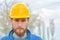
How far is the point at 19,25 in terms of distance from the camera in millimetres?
2020

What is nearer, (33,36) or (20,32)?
(20,32)

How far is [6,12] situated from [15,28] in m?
3.96

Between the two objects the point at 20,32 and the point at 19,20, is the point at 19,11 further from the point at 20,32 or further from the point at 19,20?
the point at 20,32

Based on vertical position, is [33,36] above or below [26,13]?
below

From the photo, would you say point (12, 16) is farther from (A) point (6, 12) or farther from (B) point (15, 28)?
(A) point (6, 12)

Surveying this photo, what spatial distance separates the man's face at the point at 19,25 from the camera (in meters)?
2.01

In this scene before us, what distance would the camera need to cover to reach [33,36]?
2.17 meters

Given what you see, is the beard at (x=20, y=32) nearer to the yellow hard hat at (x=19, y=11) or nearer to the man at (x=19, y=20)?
the man at (x=19, y=20)

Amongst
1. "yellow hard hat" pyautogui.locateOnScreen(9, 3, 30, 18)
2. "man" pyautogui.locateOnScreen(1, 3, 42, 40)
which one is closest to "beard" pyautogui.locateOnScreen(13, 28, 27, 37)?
"man" pyautogui.locateOnScreen(1, 3, 42, 40)

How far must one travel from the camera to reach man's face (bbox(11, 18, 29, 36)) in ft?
Result: 6.58

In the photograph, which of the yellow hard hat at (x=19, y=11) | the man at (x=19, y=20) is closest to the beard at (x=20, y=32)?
the man at (x=19, y=20)

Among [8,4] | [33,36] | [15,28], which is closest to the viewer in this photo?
[15,28]

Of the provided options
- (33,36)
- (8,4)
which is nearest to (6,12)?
(8,4)

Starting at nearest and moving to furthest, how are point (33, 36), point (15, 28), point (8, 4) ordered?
point (15, 28) → point (33, 36) → point (8, 4)
